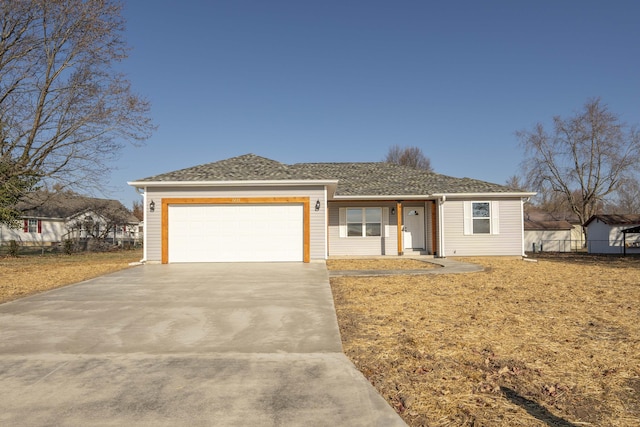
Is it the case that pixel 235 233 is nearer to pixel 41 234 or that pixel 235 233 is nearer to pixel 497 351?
pixel 497 351

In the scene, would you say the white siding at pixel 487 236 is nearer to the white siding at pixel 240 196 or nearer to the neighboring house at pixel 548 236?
the white siding at pixel 240 196

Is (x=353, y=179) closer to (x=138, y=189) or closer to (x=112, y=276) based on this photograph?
(x=138, y=189)

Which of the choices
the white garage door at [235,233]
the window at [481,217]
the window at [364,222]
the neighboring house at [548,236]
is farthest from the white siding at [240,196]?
the neighboring house at [548,236]

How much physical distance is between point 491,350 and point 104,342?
4.55 metres

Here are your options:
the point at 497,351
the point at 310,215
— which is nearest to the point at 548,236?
the point at 310,215

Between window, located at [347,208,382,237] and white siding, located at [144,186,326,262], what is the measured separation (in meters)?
4.18

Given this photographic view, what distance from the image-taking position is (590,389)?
377 centimetres

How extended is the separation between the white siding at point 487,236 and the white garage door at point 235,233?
6.98 m

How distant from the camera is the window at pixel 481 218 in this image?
18.1m

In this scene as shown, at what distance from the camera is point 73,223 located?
39.4 metres

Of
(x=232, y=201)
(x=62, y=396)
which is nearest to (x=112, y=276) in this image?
(x=232, y=201)

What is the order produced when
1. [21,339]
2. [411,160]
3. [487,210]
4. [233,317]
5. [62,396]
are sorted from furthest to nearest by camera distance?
1. [411,160]
2. [487,210]
3. [233,317]
4. [21,339]
5. [62,396]

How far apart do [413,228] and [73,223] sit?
33622mm

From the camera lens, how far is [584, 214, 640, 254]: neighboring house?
1225 inches
